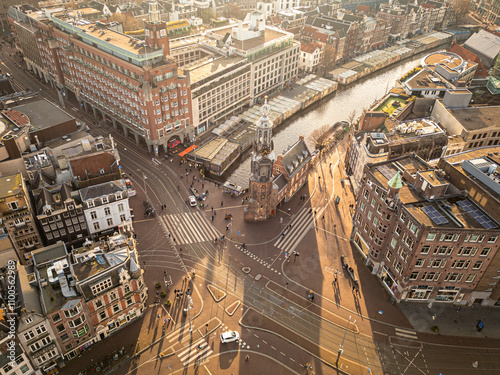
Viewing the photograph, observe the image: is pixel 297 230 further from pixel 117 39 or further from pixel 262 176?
pixel 117 39

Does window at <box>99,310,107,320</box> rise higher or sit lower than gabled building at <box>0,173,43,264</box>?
lower

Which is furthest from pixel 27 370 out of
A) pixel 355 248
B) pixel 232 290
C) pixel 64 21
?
pixel 64 21

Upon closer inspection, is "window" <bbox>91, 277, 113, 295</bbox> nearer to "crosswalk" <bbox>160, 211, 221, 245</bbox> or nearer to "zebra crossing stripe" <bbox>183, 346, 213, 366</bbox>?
"zebra crossing stripe" <bbox>183, 346, 213, 366</bbox>

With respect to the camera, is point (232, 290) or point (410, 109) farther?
point (410, 109)

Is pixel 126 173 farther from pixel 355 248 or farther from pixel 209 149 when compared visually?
pixel 355 248

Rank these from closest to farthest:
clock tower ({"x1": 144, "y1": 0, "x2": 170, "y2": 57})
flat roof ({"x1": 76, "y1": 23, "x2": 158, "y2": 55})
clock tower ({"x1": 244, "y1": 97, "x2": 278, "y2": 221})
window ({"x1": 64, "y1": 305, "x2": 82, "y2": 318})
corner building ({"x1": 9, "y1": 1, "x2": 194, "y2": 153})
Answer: window ({"x1": 64, "y1": 305, "x2": 82, "y2": 318}), clock tower ({"x1": 244, "y1": 97, "x2": 278, "y2": 221}), clock tower ({"x1": 144, "y1": 0, "x2": 170, "y2": 57}), corner building ({"x1": 9, "y1": 1, "x2": 194, "y2": 153}), flat roof ({"x1": 76, "y1": 23, "x2": 158, "y2": 55})

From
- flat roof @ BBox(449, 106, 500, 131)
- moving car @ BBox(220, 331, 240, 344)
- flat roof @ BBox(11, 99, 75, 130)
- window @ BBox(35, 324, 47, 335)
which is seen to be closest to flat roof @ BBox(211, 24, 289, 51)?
flat roof @ BBox(11, 99, 75, 130)

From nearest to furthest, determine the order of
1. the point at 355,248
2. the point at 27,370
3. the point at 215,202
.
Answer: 1. the point at 27,370
2. the point at 355,248
3. the point at 215,202
